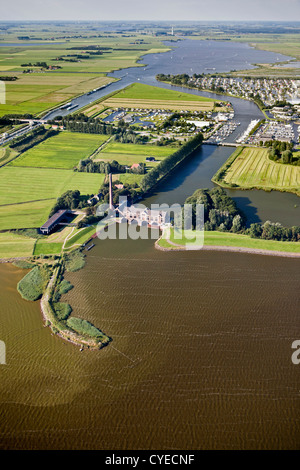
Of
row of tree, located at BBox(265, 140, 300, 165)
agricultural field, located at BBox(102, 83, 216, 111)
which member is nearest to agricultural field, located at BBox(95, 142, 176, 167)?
row of tree, located at BBox(265, 140, 300, 165)

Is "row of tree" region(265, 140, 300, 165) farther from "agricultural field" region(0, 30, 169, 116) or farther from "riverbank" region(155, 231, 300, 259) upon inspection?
"agricultural field" region(0, 30, 169, 116)

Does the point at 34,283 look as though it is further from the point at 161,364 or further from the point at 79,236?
the point at 161,364

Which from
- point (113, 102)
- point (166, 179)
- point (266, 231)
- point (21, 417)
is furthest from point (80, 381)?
point (113, 102)

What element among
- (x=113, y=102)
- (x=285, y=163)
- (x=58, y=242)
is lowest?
(x=58, y=242)

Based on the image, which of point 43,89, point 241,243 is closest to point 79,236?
point 241,243

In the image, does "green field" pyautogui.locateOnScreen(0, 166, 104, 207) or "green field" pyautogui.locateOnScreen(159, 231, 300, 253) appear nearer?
"green field" pyautogui.locateOnScreen(159, 231, 300, 253)

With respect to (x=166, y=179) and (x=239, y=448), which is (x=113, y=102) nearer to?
(x=166, y=179)
